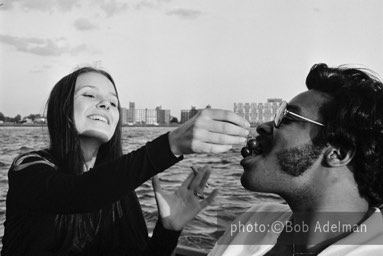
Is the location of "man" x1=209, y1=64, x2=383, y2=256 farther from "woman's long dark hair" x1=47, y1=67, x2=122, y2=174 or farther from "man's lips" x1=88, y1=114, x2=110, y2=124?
"woman's long dark hair" x1=47, y1=67, x2=122, y2=174

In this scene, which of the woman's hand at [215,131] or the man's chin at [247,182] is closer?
the woman's hand at [215,131]

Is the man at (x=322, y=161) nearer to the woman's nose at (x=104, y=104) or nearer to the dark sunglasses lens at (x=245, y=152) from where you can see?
the dark sunglasses lens at (x=245, y=152)

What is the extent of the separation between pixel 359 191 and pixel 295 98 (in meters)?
0.71

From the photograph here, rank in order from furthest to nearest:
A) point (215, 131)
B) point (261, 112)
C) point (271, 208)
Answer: point (261, 112) < point (271, 208) < point (215, 131)

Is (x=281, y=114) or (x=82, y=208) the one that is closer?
(x=82, y=208)

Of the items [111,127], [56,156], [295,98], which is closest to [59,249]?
[56,156]

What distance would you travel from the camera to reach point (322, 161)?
2.91m

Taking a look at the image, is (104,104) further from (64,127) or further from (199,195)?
(199,195)

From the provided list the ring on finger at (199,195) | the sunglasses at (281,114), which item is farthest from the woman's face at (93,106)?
the sunglasses at (281,114)

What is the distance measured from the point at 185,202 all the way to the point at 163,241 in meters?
0.31

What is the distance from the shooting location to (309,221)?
2.95m

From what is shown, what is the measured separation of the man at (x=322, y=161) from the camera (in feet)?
9.23

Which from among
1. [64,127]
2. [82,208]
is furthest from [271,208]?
[82,208]

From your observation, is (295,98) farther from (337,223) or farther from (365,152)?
(337,223)
